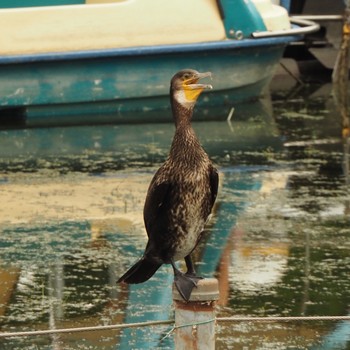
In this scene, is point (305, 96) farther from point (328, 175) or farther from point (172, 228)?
point (172, 228)

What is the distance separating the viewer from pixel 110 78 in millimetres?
14383

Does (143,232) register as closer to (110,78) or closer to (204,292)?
(204,292)

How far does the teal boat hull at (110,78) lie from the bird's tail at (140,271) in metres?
8.70

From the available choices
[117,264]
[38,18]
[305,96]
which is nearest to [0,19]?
[38,18]

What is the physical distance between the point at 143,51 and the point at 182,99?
28.7 ft

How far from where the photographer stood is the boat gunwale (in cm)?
1388

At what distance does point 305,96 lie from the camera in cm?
1642

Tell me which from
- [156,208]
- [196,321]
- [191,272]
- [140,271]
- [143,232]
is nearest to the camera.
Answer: [196,321]

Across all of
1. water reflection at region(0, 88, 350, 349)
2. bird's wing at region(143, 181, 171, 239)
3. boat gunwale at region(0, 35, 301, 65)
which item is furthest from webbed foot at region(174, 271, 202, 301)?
boat gunwale at region(0, 35, 301, 65)

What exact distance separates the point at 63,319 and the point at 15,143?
5.91m

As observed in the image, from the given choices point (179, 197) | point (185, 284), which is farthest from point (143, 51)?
point (185, 284)

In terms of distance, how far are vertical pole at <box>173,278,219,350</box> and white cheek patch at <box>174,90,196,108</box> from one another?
46.6 inches

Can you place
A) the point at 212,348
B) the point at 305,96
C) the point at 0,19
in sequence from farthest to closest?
the point at 305,96, the point at 0,19, the point at 212,348

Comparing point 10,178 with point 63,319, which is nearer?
point 63,319
